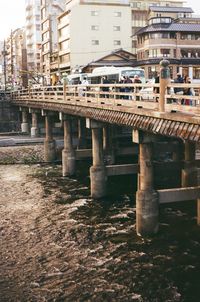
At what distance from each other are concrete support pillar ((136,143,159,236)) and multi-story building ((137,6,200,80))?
44.6 meters

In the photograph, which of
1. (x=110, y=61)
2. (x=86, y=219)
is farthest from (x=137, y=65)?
(x=86, y=219)

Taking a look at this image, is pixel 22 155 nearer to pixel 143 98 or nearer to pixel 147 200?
pixel 143 98

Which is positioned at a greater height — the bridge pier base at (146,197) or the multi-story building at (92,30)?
the multi-story building at (92,30)

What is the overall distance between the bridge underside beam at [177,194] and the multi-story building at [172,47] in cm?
4492

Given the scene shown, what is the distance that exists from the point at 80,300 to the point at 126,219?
766cm

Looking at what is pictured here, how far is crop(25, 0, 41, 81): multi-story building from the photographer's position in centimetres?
10281

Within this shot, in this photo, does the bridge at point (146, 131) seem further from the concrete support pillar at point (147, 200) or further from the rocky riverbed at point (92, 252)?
the rocky riverbed at point (92, 252)

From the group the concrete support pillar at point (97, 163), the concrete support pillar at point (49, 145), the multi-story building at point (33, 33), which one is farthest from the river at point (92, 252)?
the multi-story building at point (33, 33)

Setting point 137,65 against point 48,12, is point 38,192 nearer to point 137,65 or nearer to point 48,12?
point 137,65

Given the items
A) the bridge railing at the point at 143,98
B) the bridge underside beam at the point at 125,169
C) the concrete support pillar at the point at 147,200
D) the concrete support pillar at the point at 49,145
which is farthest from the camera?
the concrete support pillar at the point at 49,145

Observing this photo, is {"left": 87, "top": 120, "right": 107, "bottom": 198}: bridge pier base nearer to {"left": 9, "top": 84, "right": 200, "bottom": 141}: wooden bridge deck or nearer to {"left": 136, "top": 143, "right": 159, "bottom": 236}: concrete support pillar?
{"left": 9, "top": 84, "right": 200, "bottom": 141}: wooden bridge deck

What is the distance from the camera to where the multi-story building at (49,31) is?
85562mm

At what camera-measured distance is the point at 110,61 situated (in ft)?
212

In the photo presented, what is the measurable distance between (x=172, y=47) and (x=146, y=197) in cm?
4931
